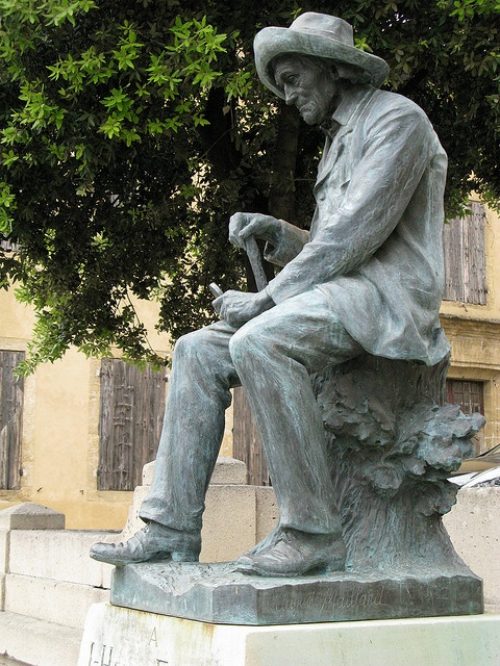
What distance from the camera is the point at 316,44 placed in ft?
12.3

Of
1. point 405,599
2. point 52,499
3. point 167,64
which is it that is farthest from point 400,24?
point 52,499

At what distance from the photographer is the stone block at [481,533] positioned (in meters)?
5.68

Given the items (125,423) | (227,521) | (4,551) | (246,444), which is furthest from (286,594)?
(246,444)

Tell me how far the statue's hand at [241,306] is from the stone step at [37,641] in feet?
12.9

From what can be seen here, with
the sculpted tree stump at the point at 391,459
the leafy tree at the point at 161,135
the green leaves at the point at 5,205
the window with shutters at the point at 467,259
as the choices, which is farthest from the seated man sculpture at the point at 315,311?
the window with shutters at the point at 467,259

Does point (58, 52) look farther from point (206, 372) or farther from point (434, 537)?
point (434, 537)

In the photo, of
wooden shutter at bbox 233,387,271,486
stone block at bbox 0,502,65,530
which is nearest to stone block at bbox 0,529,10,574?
stone block at bbox 0,502,65,530

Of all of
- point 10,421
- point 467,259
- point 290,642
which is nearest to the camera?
point 290,642

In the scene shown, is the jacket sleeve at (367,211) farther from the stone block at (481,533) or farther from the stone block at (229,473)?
the stone block at (229,473)

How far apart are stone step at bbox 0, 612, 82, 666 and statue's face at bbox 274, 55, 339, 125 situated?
439 cm

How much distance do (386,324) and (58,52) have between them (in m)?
4.67

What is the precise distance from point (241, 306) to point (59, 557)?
182 inches

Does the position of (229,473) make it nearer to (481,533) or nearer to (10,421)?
(481,533)

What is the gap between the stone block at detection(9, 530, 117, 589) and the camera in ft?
24.1
